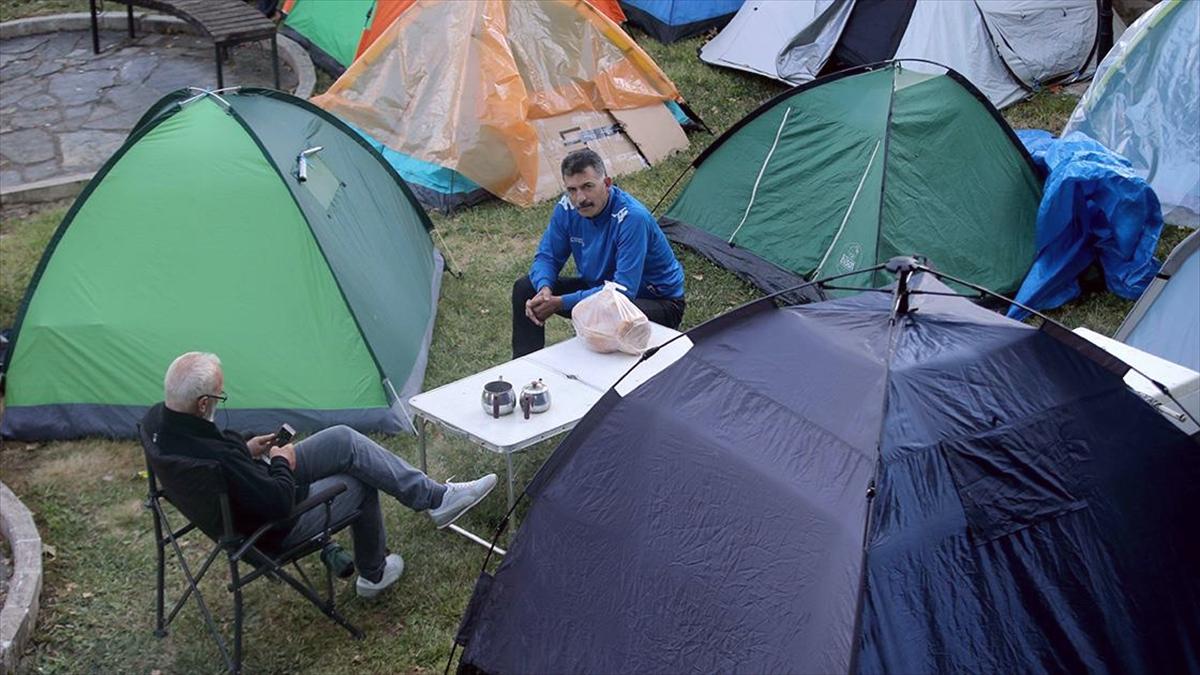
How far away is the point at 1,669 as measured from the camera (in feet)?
13.9

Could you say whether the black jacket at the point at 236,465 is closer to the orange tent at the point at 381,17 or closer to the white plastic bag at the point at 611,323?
the white plastic bag at the point at 611,323

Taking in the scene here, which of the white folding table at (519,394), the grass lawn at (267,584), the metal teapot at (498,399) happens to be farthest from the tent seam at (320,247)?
the metal teapot at (498,399)

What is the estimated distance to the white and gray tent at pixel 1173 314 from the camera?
5785mm

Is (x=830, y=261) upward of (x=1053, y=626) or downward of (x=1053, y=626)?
downward

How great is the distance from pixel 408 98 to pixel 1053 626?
20.1 feet

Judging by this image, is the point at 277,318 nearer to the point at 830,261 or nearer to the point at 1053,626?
the point at 830,261

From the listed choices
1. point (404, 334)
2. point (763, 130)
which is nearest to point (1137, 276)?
point (763, 130)

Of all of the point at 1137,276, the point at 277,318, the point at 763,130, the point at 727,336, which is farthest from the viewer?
the point at 763,130

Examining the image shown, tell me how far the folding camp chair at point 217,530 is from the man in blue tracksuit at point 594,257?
5.57 feet

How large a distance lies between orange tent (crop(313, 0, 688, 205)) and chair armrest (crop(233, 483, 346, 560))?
166 inches

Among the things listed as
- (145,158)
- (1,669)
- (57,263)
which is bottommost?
(1,669)

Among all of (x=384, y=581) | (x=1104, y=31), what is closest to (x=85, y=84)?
(x=384, y=581)

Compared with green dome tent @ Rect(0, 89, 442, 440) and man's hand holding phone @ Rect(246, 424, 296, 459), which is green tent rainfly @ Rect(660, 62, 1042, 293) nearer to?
green dome tent @ Rect(0, 89, 442, 440)

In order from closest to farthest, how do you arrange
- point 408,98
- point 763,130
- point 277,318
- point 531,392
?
point 531,392 → point 277,318 → point 763,130 → point 408,98
